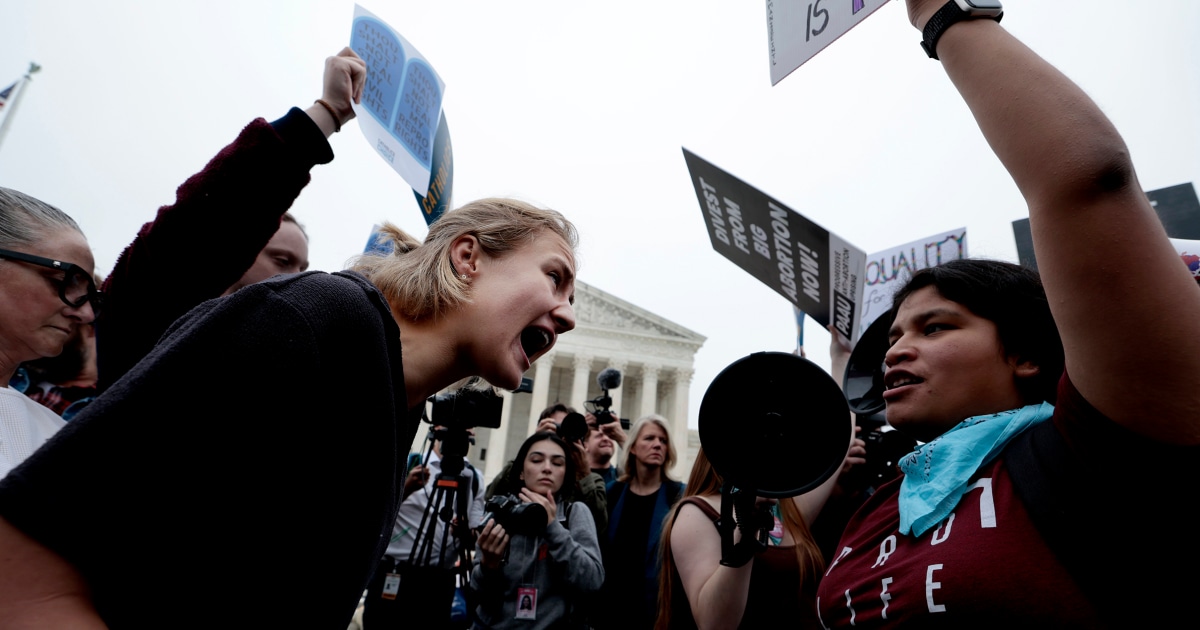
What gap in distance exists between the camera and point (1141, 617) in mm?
885

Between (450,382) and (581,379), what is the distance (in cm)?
3381

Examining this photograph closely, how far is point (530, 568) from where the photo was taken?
11.9 feet

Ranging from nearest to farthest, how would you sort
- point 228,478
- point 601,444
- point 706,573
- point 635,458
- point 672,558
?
point 228,478 → point 706,573 → point 672,558 → point 635,458 → point 601,444

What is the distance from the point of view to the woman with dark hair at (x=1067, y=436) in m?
0.79

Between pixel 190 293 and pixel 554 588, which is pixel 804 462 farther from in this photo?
pixel 554 588

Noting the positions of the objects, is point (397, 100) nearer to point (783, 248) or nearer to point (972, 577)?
point (783, 248)

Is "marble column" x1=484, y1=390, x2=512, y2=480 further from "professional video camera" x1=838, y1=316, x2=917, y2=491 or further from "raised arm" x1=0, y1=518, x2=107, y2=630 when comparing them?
"raised arm" x1=0, y1=518, x2=107, y2=630

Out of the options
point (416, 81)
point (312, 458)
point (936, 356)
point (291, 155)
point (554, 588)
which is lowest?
point (554, 588)

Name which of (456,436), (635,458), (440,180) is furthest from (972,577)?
(635,458)

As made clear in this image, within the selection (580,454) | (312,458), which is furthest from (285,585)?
(580,454)

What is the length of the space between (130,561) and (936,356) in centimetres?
155

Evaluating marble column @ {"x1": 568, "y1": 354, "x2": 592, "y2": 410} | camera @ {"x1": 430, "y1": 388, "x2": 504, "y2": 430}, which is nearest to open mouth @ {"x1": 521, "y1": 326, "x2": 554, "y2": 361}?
camera @ {"x1": 430, "y1": 388, "x2": 504, "y2": 430}

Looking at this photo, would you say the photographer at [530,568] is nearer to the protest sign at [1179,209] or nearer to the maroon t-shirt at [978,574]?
the maroon t-shirt at [978,574]

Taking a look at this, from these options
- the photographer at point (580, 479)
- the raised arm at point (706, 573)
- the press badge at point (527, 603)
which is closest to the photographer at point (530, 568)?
the press badge at point (527, 603)
